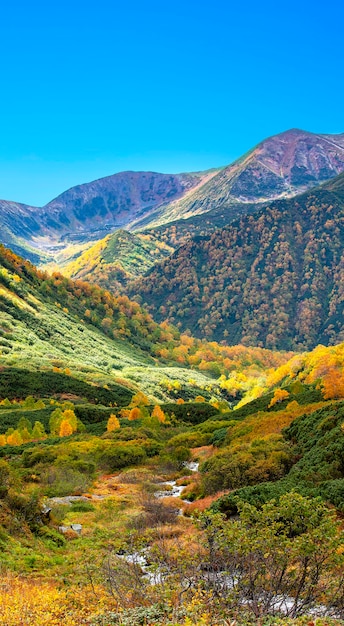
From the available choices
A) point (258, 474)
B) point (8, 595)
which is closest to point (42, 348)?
point (258, 474)

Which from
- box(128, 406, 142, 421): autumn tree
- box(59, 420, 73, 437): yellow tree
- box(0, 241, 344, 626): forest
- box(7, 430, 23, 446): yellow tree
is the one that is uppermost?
box(0, 241, 344, 626): forest

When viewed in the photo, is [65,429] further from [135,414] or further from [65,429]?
[135,414]

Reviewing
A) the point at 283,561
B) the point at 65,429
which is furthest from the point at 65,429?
the point at 283,561

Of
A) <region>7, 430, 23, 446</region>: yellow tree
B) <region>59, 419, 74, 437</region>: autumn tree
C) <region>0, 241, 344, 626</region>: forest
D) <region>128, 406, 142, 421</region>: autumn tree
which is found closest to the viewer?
<region>0, 241, 344, 626</region>: forest

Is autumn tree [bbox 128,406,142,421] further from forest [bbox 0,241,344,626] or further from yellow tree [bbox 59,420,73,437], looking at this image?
yellow tree [bbox 59,420,73,437]

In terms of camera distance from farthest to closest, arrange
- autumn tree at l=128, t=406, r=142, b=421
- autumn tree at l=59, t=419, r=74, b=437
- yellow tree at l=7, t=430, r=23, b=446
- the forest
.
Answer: autumn tree at l=128, t=406, r=142, b=421
autumn tree at l=59, t=419, r=74, b=437
yellow tree at l=7, t=430, r=23, b=446
the forest

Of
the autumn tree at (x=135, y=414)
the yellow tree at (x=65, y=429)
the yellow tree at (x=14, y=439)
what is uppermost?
the yellow tree at (x=14, y=439)

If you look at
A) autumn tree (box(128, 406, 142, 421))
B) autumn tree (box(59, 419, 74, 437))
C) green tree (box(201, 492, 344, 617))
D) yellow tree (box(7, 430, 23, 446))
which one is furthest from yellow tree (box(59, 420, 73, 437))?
green tree (box(201, 492, 344, 617))

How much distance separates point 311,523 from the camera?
1330cm

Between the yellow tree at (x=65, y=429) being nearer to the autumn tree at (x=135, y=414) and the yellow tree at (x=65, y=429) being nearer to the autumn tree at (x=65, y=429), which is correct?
the autumn tree at (x=65, y=429)

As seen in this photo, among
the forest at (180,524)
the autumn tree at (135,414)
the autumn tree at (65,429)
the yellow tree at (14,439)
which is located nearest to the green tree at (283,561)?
the forest at (180,524)

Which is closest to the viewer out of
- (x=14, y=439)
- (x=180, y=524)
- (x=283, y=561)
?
(x=283, y=561)

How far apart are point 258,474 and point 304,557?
1693cm

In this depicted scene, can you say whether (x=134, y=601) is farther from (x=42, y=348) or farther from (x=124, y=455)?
(x=42, y=348)
